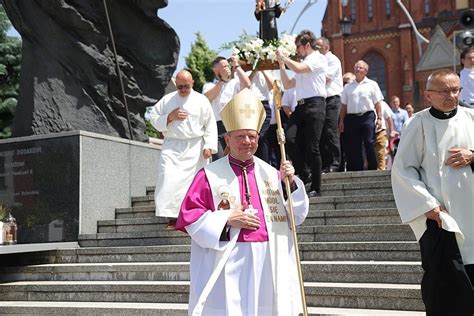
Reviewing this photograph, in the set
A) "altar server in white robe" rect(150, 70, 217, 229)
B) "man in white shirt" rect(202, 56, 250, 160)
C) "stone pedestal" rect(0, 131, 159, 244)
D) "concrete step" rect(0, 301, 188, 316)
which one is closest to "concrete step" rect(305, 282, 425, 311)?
"concrete step" rect(0, 301, 188, 316)

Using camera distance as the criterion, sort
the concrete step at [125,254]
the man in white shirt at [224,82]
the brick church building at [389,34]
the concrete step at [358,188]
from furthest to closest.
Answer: the brick church building at [389,34]
the man in white shirt at [224,82]
the concrete step at [358,188]
the concrete step at [125,254]

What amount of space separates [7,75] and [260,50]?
1006cm

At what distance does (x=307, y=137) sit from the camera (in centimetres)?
1006

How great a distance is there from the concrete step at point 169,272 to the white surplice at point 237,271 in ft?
7.25

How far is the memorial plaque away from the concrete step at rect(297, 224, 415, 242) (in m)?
3.30

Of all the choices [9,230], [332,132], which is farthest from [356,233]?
[9,230]

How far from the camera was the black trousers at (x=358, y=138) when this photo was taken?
12102 millimetres

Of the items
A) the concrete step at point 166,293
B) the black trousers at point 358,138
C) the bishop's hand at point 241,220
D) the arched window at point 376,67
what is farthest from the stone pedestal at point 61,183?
the arched window at point 376,67

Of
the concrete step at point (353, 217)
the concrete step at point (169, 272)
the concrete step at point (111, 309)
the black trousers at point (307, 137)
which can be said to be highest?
the black trousers at point (307, 137)

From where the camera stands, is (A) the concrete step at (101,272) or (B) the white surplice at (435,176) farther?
(A) the concrete step at (101,272)

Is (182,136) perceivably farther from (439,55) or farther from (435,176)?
(439,55)

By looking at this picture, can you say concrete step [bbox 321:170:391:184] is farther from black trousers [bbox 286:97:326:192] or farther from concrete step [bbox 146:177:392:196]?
black trousers [bbox 286:97:326:192]

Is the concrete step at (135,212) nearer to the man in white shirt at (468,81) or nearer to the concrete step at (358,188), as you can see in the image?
the concrete step at (358,188)

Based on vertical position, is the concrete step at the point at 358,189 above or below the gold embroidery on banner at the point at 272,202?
above
